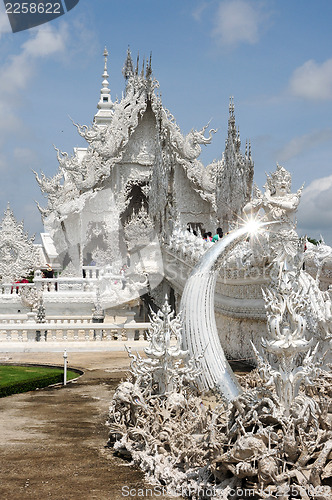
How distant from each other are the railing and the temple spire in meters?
18.5

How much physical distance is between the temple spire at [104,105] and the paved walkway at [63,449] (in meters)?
22.9

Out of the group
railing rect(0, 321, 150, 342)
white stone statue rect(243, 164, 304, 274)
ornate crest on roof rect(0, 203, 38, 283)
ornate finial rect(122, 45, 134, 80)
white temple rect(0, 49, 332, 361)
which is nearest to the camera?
white stone statue rect(243, 164, 304, 274)

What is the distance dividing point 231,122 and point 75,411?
8045mm

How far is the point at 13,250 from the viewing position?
67.7 ft

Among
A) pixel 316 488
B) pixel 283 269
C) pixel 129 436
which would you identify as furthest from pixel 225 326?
pixel 316 488

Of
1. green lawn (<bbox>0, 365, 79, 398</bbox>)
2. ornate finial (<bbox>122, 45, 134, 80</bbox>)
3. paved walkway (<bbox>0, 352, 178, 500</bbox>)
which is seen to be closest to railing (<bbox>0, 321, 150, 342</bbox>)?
green lawn (<bbox>0, 365, 79, 398</bbox>)

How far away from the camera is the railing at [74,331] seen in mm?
13086

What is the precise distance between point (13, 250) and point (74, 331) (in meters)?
8.13

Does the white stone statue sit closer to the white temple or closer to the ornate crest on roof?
the white temple

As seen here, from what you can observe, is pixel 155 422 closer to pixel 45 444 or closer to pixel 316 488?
pixel 45 444

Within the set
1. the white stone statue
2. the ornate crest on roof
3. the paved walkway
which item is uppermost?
the ornate crest on roof

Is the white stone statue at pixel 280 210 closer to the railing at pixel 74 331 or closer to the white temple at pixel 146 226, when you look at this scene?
the white temple at pixel 146 226

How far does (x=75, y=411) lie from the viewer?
7.05 m

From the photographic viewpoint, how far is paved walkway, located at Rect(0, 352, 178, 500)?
4547mm
